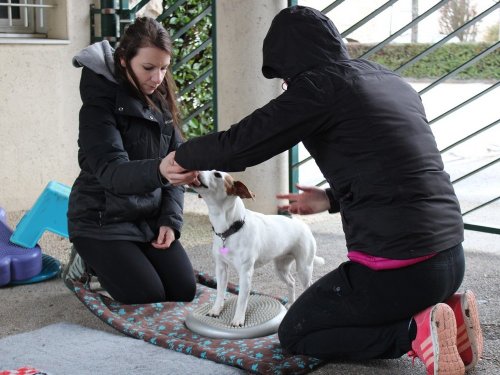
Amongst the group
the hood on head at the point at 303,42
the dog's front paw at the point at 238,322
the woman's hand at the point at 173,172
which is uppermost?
the hood on head at the point at 303,42

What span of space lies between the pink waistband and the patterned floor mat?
433mm

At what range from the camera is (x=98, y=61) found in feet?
11.8

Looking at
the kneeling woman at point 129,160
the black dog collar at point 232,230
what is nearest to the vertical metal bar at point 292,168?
the kneeling woman at point 129,160

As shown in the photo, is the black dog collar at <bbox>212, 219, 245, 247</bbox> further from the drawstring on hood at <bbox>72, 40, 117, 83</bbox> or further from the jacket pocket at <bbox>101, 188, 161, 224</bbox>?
the drawstring on hood at <bbox>72, 40, 117, 83</bbox>

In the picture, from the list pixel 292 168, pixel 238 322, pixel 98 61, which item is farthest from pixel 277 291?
pixel 292 168

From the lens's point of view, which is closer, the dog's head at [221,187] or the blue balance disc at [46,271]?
the dog's head at [221,187]

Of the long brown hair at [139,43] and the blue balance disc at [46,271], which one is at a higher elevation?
the long brown hair at [139,43]

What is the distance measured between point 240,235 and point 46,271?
1393 mm

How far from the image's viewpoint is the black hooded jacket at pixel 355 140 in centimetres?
265

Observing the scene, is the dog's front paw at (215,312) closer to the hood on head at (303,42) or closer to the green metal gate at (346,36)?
the hood on head at (303,42)

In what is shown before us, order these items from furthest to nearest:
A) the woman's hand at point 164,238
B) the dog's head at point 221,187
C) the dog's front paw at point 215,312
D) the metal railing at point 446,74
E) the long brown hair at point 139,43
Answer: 1. the metal railing at point 446,74
2. the woman's hand at point 164,238
3. the long brown hair at point 139,43
4. the dog's front paw at point 215,312
5. the dog's head at point 221,187

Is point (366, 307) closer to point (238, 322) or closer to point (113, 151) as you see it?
point (238, 322)

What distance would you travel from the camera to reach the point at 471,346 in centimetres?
281

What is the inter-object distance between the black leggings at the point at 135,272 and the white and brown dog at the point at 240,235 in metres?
0.37
